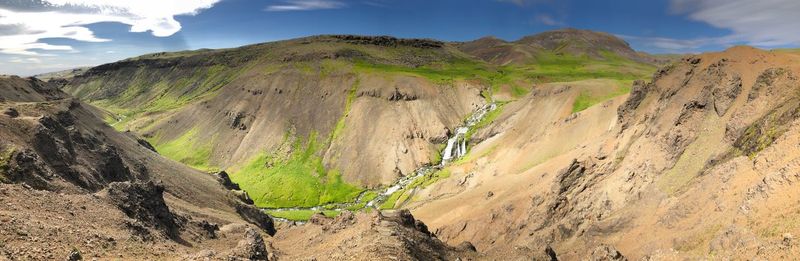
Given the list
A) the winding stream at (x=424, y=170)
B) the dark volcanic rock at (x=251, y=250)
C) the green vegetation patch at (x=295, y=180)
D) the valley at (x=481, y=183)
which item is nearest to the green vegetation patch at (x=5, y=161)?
the valley at (x=481, y=183)

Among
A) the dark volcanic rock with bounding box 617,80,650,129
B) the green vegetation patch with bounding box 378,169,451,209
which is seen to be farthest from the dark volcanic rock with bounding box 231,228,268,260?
the green vegetation patch with bounding box 378,169,451,209

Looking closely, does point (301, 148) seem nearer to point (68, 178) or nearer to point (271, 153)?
point (271, 153)

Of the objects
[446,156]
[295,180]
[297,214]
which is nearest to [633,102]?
[446,156]

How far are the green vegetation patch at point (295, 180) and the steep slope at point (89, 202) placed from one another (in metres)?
38.2

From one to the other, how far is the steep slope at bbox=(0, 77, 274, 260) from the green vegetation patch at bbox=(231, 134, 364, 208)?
38.2m

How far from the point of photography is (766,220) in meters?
27.0

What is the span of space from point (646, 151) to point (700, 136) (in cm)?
535

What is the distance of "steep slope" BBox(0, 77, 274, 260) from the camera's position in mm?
24234

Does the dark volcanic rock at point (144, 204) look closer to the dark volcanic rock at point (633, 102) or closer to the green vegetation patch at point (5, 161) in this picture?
the green vegetation patch at point (5, 161)

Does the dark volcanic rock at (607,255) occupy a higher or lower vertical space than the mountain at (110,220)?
lower

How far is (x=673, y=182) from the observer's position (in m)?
40.3

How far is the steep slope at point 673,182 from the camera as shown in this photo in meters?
29.3

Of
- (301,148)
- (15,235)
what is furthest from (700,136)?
(301,148)

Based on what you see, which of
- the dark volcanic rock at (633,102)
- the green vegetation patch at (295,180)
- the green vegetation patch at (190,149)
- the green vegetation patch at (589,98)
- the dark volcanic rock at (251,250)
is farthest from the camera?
the green vegetation patch at (190,149)
